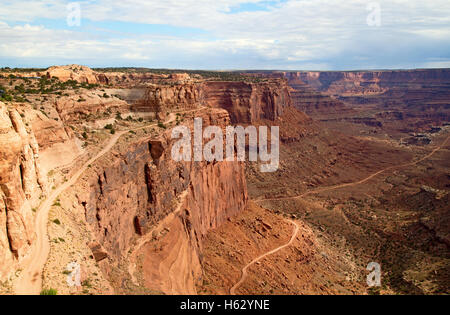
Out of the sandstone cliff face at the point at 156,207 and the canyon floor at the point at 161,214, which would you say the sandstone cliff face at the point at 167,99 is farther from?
the sandstone cliff face at the point at 156,207

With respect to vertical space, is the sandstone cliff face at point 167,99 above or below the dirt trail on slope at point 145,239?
above

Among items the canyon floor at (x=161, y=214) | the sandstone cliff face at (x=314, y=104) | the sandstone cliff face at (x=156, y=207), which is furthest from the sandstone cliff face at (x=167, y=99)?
the sandstone cliff face at (x=314, y=104)

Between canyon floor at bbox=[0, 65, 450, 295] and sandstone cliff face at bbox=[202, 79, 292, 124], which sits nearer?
canyon floor at bbox=[0, 65, 450, 295]

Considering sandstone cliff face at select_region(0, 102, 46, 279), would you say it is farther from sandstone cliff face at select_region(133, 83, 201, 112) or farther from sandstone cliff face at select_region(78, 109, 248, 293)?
sandstone cliff face at select_region(133, 83, 201, 112)

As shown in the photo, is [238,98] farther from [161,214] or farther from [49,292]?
[49,292]

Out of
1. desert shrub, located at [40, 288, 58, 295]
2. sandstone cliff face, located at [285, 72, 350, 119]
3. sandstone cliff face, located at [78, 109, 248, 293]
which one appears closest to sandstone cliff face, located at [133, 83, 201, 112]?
sandstone cliff face, located at [78, 109, 248, 293]
